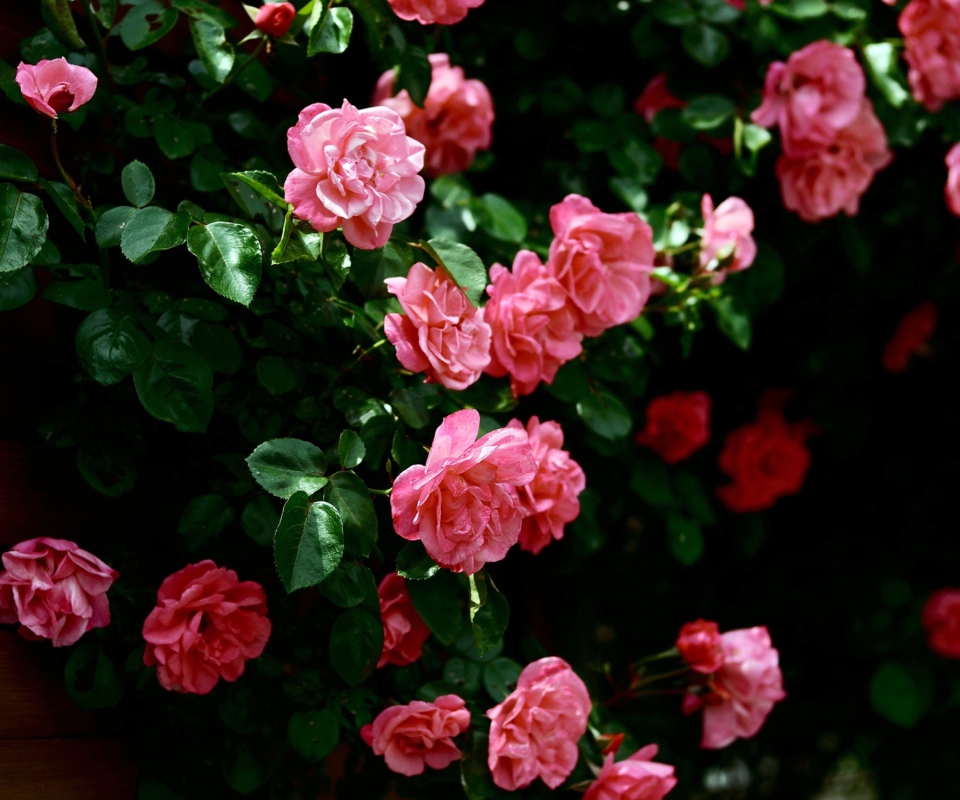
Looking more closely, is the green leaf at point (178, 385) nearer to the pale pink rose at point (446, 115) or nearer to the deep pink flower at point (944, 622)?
the pale pink rose at point (446, 115)

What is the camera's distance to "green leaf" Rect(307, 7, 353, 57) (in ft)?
3.07

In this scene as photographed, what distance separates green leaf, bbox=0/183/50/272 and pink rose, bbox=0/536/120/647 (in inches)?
10.3

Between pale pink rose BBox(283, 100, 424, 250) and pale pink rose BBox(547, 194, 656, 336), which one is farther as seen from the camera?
pale pink rose BBox(547, 194, 656, 336)

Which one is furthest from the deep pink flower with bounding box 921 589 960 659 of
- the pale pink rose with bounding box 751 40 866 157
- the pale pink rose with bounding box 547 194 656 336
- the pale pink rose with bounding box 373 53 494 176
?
the pale pink rose with bounding box 373 53 494 176

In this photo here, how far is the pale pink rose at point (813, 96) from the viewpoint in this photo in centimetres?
134

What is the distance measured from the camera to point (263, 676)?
960 mm

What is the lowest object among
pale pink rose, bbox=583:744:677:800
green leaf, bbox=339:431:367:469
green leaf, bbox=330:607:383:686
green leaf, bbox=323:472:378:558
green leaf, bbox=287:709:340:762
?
pale pink rose, bbox=583:744:677:800

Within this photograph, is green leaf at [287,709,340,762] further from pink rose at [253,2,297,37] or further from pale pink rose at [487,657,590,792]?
pink rose at [253,2,297,37]

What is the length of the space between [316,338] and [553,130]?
0.69m

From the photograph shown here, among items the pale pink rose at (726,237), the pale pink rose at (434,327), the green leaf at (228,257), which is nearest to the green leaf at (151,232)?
the green leaf at (228,257)

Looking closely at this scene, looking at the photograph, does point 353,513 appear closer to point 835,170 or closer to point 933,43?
point 835,170

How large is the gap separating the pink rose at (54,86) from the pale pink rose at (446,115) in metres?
0.50

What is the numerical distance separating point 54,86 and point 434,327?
0.39 meters

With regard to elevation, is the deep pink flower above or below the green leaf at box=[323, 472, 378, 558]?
below
